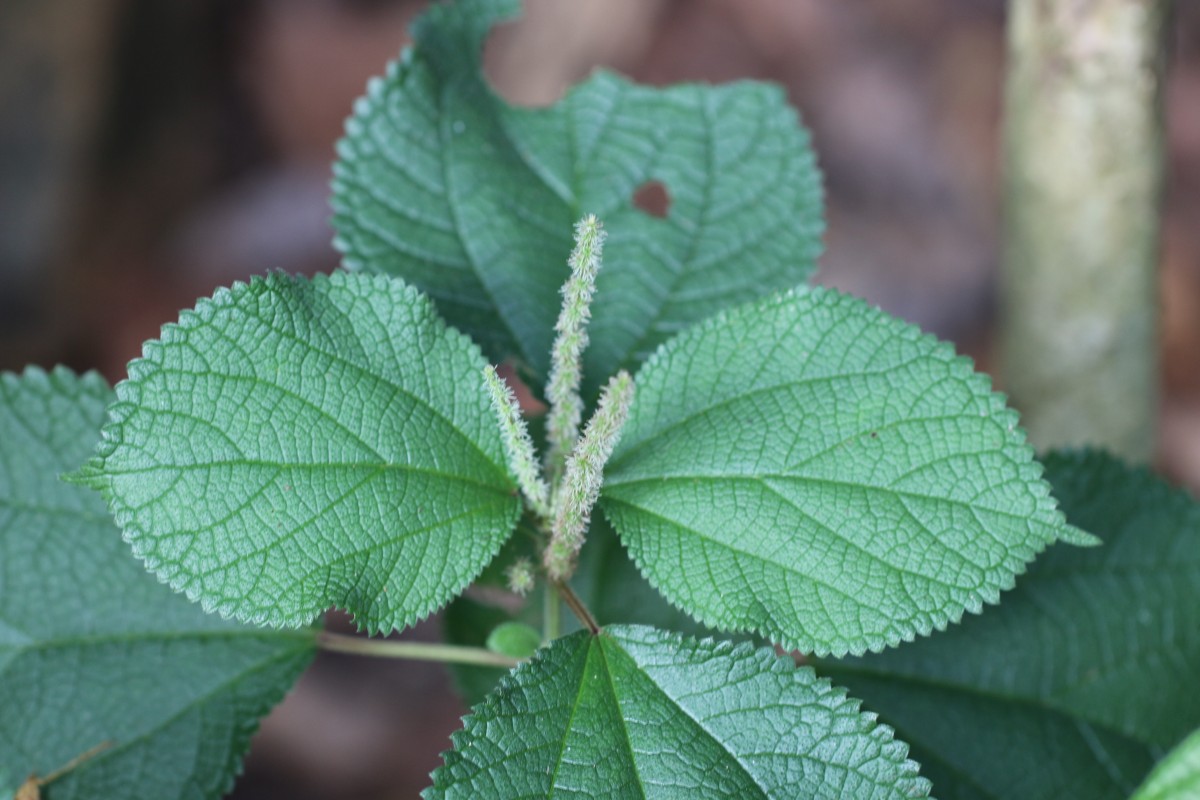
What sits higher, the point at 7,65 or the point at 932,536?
the point at 7,65

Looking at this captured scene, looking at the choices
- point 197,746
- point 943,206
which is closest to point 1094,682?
point 197,746

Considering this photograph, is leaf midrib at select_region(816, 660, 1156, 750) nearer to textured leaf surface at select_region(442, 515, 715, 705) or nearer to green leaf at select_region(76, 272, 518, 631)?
textured leaf surface at select_region(442, 515, 715, 705)

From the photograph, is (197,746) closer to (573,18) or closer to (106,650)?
(106,650)

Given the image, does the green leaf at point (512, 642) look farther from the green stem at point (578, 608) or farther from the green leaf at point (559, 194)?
the green leaf at point (559, 194)

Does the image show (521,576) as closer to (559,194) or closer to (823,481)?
(823,481)

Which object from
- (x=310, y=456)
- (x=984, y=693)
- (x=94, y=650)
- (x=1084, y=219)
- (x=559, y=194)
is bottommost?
(x=94, y=650)

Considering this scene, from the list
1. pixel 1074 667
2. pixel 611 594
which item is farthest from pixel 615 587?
pixel 1074 667

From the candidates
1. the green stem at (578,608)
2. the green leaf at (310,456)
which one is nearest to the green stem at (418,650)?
the green stem at (578,608)
